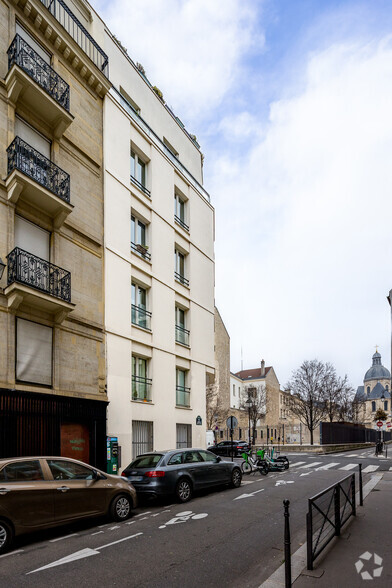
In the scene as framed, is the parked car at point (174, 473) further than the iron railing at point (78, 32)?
No

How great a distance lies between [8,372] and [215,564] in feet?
26.4

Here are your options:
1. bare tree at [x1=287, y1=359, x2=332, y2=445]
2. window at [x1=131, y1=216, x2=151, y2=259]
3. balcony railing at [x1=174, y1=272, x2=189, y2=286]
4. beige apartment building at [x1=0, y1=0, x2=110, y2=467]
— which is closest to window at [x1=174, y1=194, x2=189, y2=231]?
balcony railing at [x1=174, y1=272, x2=189, y2=286]

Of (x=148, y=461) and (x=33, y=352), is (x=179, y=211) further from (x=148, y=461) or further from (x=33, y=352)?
(x=148, y=461)

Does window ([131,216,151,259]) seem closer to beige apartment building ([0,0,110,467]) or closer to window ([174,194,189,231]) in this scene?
beige apartment building ([0,0,110,467])

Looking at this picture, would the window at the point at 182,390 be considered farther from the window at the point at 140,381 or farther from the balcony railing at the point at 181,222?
the balcony railing at the point at 181,222

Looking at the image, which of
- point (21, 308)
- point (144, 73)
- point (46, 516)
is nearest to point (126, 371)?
point (21, 308)

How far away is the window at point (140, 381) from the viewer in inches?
765

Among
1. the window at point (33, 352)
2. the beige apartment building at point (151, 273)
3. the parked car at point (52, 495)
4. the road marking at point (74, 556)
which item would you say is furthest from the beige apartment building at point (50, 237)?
the road marking at point (74, 556)

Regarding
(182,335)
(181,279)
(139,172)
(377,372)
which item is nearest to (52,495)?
(182,335)

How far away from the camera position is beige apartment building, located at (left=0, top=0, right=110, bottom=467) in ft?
45.4

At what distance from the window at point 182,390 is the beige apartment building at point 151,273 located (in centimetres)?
5

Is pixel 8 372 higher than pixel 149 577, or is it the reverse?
pixel 8 372

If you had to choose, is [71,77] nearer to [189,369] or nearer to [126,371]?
[126,371]

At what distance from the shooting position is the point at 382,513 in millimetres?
11289
